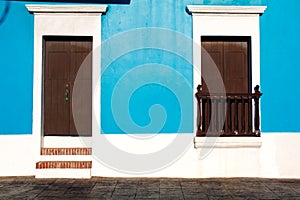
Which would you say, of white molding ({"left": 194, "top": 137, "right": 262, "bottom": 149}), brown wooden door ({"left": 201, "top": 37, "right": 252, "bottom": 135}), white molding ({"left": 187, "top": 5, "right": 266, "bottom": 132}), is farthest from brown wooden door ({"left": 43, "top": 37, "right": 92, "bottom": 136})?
brown wooden door ({"left": 201, "top": 37, "right": 252, "bottom": 135})

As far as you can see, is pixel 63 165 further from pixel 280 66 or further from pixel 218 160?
pixel 280 66

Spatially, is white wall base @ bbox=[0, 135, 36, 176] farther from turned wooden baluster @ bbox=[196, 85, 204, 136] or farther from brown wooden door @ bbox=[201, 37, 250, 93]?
brown wooden door @ bbox=[201, 37, 250, 93]

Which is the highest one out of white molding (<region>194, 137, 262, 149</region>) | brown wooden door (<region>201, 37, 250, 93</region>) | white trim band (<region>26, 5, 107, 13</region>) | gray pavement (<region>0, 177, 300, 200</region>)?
white trim band (<region>26, 5, 107, 13</region>)

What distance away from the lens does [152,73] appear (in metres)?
7.79

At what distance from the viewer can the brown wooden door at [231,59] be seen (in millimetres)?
8008

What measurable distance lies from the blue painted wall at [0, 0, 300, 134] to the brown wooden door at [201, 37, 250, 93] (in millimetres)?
384

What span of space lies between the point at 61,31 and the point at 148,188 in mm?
3567

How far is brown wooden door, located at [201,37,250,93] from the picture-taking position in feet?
26.3

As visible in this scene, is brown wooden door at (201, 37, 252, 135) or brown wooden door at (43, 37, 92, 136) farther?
brown wooden door at (43, 37, 92, 136)

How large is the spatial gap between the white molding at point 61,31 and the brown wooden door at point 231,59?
2203mm

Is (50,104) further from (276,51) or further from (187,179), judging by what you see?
(276,51)

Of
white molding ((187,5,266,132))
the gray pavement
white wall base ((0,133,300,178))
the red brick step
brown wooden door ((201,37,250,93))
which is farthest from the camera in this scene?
brown wooden door ((201,37,250,93))

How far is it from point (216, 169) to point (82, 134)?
9.28ft

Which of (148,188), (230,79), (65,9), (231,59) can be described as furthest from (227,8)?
(148,188)
